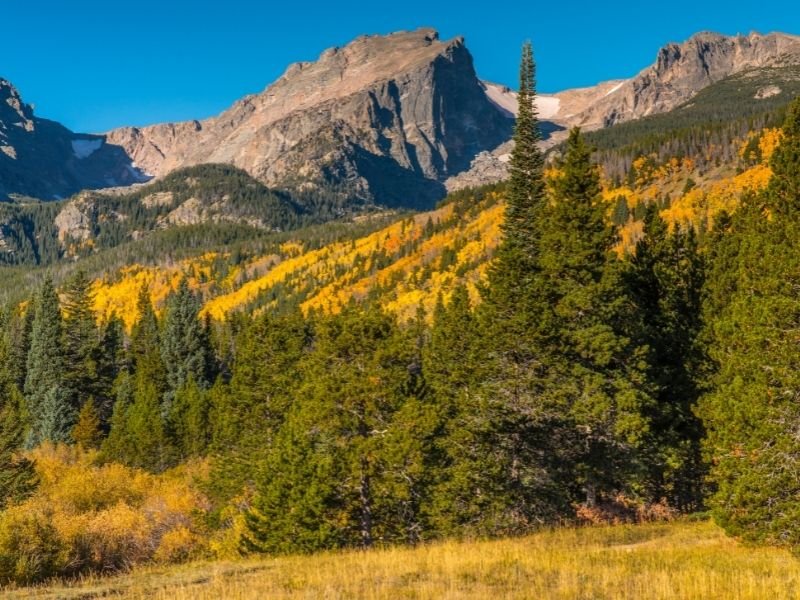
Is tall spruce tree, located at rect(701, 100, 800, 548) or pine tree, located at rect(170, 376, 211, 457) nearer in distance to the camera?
tall spruce tree, located at rect(701, 100, 800, 548)

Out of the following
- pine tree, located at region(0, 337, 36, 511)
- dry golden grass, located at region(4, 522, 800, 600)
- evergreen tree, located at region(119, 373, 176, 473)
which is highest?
dry golden grass, located at region(4, 522, 800, 600)

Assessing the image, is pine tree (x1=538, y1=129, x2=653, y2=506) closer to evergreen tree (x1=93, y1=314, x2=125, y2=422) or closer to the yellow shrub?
the yellow shrub

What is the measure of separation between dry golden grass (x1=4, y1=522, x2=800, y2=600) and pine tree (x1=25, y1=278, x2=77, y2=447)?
62.5 meters

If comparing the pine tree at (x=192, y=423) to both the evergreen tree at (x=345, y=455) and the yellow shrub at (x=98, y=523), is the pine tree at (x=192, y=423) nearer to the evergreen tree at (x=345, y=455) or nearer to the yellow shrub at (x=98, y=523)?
the yellow shrub at (x=98, y=523)

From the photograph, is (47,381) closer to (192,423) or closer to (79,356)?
(79,356)

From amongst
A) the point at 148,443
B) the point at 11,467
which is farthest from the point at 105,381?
the point at 11,467

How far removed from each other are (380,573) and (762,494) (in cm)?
945

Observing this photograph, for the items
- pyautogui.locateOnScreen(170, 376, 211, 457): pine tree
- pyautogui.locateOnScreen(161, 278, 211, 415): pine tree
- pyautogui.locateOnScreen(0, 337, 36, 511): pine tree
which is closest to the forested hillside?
pyautogui.locateOnScreen(0, 337, 36, 511): pine tree

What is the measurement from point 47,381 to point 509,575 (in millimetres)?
80006

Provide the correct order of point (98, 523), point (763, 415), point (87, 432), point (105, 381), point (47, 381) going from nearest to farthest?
point (763, 415) < point (98, 523) < point (87, 432) < point (47, 381) < point (105, 381)

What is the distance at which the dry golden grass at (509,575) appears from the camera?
38.5 feet

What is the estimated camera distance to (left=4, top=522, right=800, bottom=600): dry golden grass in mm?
11750

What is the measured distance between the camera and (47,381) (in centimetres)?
7962

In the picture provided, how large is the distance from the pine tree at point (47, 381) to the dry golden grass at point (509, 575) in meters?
62.5
